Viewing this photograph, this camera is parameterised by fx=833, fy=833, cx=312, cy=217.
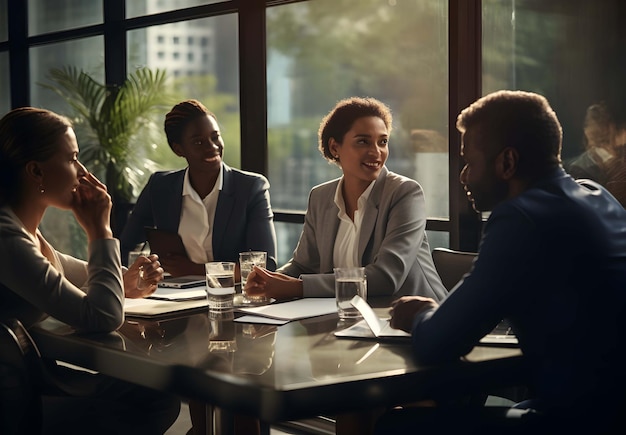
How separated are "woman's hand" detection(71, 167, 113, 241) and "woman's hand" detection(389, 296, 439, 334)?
0.81 m

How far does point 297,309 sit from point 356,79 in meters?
2.28

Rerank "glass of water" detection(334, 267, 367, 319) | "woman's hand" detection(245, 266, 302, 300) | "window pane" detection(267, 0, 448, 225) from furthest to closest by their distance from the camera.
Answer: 1. "window pane" detection(267, 0, 448, 225)
2. "woman's hand" detection(245, 266, 302, 300)
3. "glass of water" detection(334, 267, 367, 319)

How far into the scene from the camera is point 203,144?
3.70m

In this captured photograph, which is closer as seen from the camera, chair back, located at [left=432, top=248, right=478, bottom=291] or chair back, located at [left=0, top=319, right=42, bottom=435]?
chair back, located at [left=0, top=319, right=42, bottom=435]

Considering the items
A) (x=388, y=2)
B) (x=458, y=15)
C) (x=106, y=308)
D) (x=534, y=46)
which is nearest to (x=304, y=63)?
(x=388, y=2)

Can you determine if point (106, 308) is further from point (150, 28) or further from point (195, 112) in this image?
point (150, 28)

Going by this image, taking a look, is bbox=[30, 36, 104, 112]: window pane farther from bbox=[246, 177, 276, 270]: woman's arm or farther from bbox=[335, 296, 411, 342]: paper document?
bbox=[335, 296, 411, 342]: paper document

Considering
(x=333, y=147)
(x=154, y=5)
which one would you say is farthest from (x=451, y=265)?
(x=154, y=5)

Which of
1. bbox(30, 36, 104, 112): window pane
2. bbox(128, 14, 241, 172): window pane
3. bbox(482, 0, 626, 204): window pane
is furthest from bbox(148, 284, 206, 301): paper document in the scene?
bbox(30, 36, 104, 112): window pane

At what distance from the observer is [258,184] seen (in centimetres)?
371

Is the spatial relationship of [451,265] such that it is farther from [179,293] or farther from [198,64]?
[198,64]

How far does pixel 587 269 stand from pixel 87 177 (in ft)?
4.61

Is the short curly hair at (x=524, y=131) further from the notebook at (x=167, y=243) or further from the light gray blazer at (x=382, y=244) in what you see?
the notebook at (x=167, y=243)

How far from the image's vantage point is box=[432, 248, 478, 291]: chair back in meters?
3.09
